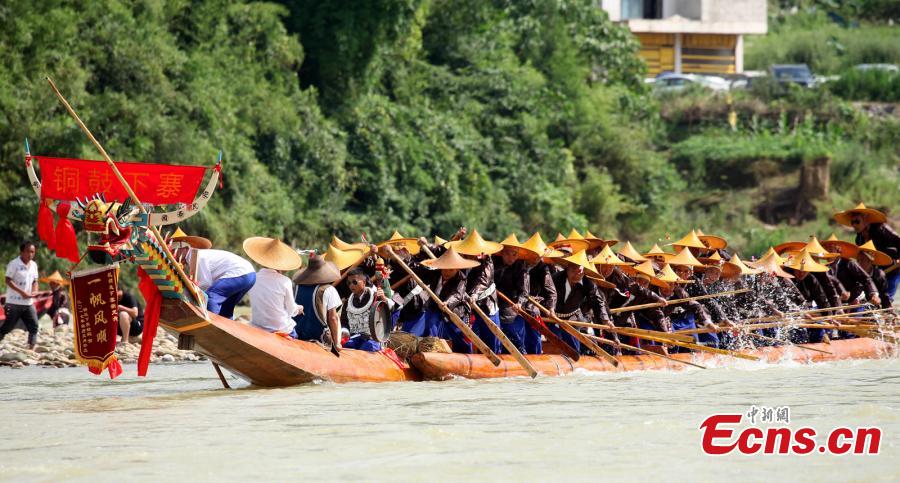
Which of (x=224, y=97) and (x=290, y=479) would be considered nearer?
(x=290, y=479)

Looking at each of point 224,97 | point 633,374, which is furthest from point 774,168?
point 633,374

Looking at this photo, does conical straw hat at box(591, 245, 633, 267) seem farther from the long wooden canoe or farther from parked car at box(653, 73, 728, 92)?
parked car at box(653, 73, 728, 92)

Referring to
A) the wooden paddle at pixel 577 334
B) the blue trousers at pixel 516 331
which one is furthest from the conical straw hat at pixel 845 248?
the blue trousers at pixel 516 331

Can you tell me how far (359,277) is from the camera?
1278 cm

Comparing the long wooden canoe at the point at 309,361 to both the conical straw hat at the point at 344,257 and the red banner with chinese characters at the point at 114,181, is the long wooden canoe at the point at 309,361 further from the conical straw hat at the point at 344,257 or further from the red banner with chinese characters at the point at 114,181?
the conical straw hat at the point at 344,257

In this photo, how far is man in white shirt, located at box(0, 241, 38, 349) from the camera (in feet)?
52.8

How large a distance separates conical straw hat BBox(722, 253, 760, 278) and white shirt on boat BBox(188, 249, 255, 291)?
5956mm

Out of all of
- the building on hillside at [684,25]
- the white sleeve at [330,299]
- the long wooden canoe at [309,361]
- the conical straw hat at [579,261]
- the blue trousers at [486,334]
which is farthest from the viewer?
the building on hillside at [684,25]

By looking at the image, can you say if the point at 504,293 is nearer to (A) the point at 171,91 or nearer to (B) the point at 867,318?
(B) the point at 867,318

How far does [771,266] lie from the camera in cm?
1622

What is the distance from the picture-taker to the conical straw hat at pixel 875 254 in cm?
1717

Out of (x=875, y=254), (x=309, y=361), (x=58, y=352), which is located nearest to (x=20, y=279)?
(x=58, y=352)

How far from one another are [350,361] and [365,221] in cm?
1525

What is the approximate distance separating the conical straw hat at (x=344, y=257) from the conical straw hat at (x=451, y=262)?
0.68 meters
